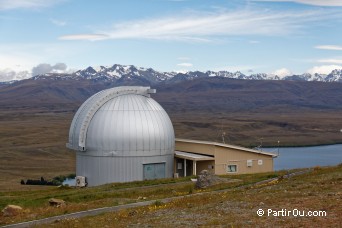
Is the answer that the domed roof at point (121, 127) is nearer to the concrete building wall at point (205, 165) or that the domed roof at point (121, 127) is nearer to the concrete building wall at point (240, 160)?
the concrete building wall at point (205, 165)

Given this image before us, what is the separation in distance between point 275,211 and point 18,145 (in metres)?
125

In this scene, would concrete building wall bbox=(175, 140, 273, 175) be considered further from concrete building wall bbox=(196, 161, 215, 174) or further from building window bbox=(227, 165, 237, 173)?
building window bbox=(227, 165, 237, 173)

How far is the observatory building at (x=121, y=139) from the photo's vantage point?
1646 inches

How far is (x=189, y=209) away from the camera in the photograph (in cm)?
2045

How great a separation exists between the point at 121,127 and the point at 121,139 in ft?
3.20

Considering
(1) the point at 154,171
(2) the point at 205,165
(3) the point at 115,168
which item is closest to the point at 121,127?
(3) the point at 115,168

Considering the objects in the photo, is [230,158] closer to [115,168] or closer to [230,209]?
[115,168]

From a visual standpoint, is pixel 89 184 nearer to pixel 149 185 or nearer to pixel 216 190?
pixel 149 185

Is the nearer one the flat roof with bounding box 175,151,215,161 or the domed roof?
the domed roof

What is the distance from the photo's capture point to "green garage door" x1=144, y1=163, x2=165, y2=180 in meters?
43.0

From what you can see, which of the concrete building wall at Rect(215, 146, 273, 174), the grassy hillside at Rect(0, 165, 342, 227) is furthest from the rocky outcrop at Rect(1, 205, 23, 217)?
the concrete building wall at Rect(215, 146, 273, 174)

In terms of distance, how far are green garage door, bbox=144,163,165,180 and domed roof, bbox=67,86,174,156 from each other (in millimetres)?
1177

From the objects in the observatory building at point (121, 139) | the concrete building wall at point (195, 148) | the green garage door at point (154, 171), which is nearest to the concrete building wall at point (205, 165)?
the concrete building wall at point (195, 148)

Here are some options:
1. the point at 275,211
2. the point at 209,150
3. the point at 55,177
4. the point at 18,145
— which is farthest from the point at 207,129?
the point at 275,211
